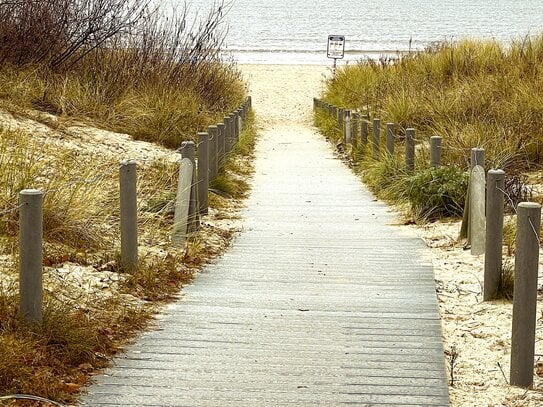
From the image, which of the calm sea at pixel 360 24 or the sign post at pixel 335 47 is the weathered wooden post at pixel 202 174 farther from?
the calm sea at pixel 360 24

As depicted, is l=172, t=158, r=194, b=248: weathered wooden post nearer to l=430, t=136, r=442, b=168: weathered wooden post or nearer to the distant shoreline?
l=430, t=136, r=442, b=168: weathered wooden post

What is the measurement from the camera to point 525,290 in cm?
522

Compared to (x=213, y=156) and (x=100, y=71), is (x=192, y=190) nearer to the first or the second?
(x=213, y=156)

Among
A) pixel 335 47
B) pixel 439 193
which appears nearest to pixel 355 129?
pixel 439 193

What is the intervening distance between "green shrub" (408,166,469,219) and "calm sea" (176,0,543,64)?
139 feet

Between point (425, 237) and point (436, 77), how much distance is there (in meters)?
11.0

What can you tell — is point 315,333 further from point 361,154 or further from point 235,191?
point 361,154

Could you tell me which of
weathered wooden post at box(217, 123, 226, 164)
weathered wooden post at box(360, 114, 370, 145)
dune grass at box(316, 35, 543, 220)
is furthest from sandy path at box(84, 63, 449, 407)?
weathered wooden post at box(360, 114, 370, 145)

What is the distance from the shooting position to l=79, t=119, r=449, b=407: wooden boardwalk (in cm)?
516

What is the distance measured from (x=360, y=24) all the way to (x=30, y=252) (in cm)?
9135

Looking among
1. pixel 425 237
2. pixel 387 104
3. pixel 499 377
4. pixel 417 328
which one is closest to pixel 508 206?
pixel 425 237

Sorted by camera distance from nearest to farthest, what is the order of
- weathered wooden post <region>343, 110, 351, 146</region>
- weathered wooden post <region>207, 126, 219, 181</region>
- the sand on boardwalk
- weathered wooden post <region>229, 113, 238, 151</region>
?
the sand on boardwalk
weathered wooden post <region>207, 126, 219, 181</region>
weathered wooden post <region>229, 113, 238, 151</region>
weathered wooden post <region>343, 110, 351, 146</region>

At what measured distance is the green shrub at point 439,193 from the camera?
10.8m

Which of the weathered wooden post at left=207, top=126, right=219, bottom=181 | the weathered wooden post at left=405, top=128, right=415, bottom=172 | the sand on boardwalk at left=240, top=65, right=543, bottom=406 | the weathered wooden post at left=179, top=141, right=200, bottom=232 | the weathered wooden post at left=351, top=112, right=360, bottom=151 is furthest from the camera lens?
the weathered wooden post at left=351, top=112, right=360, bottom=151
